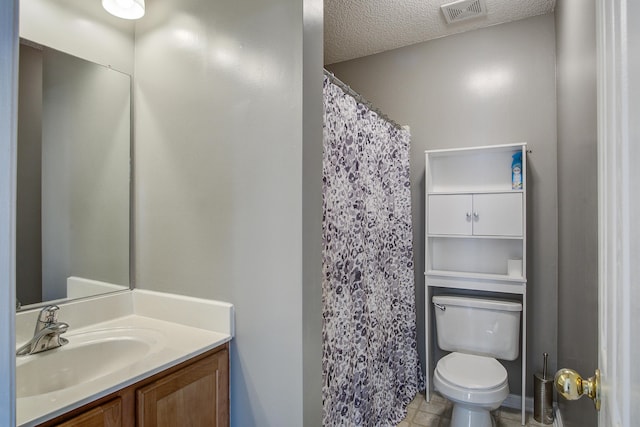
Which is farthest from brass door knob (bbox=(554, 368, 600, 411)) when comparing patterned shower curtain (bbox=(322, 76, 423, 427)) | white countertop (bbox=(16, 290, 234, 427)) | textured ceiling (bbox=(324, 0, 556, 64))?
textured ceiling (bbox=(324, 0, 556, 64))

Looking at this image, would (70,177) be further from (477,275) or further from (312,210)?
(477,275)

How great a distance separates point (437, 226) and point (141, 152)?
1.96 metres

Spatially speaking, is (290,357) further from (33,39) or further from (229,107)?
(33,39)

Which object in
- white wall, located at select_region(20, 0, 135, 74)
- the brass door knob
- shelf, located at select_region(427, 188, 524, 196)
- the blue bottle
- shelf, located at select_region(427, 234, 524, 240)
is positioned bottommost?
the brass door knob

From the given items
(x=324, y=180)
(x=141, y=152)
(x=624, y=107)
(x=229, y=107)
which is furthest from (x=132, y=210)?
(x=624, y=107)

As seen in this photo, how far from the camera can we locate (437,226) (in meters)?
2.49

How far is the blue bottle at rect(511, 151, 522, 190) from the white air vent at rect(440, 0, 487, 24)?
999 mm

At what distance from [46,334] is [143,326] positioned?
35 cm

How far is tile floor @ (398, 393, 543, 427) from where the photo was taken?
2.24m

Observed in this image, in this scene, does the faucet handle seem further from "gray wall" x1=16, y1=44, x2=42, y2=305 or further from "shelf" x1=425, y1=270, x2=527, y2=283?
"shelf" x1=425, y1=270, x2=527, y2=283

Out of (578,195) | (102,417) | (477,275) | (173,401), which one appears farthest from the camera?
(477,275)

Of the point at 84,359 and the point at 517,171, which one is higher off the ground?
the point at 517,171

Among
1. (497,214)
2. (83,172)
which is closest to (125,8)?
(83,172)

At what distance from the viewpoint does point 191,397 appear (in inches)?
47.3
